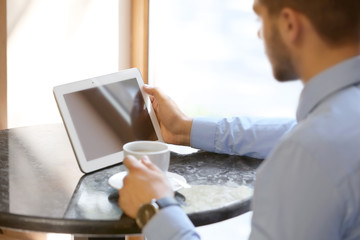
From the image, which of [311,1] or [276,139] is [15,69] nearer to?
[276,139]

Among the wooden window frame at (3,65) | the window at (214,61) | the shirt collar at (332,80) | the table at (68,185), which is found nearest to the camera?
the shirt collar at (332,80)

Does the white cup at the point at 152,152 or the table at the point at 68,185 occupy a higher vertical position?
the white cup at the point at 152,152

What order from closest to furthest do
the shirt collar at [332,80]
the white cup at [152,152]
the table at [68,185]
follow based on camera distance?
the shirt collar at [332,80] → the table at [68,185] → the white cup at [152,152]

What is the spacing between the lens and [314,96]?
88 cm

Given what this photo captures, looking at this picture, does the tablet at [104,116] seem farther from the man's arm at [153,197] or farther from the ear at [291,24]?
the ear at [291,24]

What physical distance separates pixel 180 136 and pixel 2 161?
18.3 inches

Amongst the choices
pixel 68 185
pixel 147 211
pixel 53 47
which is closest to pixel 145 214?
pixel 147 211

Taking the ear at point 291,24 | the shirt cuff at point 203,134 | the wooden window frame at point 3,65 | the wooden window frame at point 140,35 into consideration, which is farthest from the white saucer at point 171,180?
the wooden window frame at point 140,35

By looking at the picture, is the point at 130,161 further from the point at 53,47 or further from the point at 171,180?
the point at 53,47

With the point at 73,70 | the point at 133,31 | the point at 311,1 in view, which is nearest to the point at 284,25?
the point at 311,1

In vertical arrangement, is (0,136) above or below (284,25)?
below

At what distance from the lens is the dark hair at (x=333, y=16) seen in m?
0.82

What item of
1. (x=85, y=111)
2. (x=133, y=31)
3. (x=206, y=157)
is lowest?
(x=206, y=157)

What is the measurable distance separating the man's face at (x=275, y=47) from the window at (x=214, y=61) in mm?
1242
